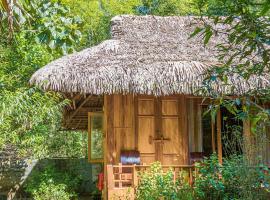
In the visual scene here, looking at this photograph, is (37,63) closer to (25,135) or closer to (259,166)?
(25,135)

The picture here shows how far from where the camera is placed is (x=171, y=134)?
809 cm

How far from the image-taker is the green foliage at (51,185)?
8.72 m

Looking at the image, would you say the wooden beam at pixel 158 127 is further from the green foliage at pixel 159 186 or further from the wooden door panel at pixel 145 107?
the green foliage at pixel 159 186

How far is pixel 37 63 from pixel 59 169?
8.71 ft

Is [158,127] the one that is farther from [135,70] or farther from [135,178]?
[135,178]

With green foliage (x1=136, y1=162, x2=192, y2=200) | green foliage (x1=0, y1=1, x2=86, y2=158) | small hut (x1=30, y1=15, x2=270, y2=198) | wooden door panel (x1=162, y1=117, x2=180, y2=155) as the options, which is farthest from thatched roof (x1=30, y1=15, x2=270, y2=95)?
green foliage (x1=136, y1=162, x2=192, y2=200)

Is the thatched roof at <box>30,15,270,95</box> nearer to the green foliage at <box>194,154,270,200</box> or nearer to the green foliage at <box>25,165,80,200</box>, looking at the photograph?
the green foliage at <box>194,154,270,200</box>

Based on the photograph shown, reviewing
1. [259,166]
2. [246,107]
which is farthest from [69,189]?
[246,107]

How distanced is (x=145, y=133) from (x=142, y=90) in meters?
1.11

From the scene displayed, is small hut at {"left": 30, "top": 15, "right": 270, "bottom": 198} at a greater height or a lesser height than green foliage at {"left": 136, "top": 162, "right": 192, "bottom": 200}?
greater

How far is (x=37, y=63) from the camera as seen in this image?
1096 centimetres

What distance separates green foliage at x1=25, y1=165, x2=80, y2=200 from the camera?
872 cm

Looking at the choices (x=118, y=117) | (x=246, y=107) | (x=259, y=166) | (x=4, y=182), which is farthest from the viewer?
(x=4, y=182)

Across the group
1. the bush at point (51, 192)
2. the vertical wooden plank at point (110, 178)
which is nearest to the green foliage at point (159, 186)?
the vertical wooden plank at point (110, 178)
